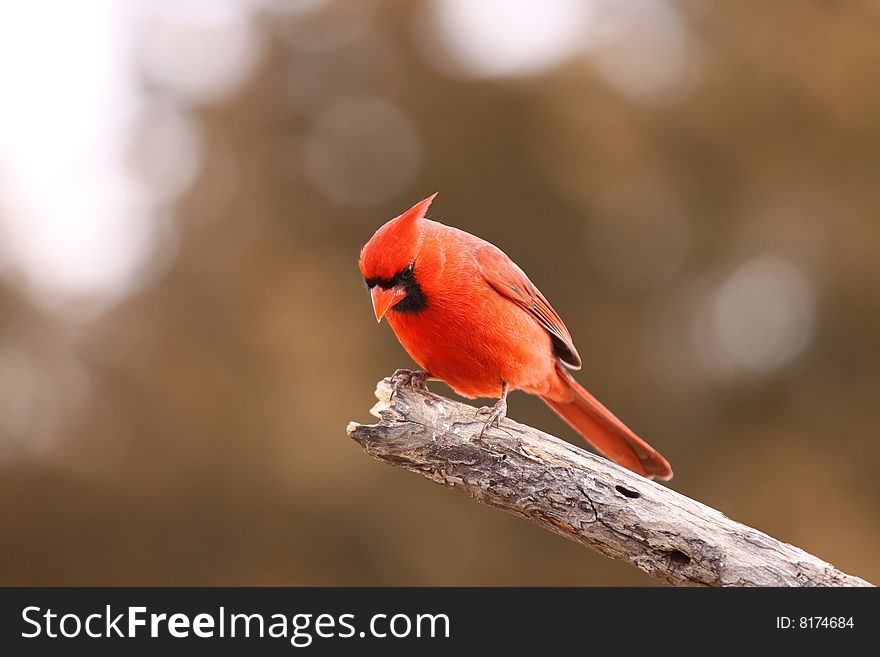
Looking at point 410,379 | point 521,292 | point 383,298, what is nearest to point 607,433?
point 521,292

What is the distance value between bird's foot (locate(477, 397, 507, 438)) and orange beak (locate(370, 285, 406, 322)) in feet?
1.49

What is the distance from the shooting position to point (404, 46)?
7.06 m

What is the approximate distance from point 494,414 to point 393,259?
58cm

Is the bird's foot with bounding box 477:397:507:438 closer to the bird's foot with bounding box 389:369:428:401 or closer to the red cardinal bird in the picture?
the red cardinal bird

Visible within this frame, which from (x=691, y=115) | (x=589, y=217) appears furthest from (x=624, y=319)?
(x=691, y=115)

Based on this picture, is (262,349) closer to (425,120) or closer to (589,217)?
(425,120)

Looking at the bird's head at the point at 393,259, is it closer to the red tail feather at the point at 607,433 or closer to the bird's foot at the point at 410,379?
the bird's foot at the point at 410,379

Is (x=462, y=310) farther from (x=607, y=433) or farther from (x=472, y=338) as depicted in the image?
(x=607, y=433)

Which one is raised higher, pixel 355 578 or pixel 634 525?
pixel 355 578

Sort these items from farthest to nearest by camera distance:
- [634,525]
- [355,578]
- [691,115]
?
1. [691,115]
2. [355,578]
3. [634,525]

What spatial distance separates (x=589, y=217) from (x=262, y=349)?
8.36ft

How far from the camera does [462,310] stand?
3008mm

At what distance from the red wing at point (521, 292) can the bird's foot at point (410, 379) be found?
1.36 ft

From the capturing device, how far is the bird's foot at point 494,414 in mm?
2844
